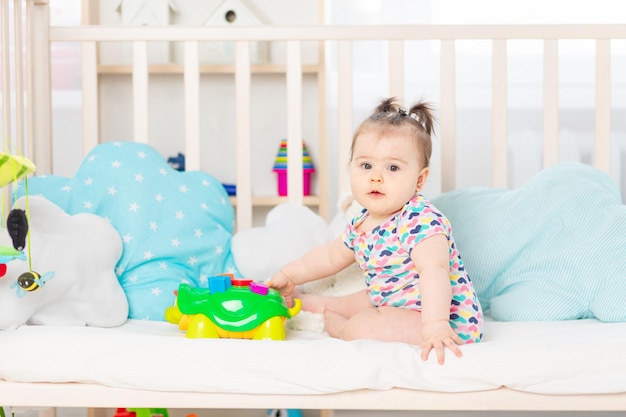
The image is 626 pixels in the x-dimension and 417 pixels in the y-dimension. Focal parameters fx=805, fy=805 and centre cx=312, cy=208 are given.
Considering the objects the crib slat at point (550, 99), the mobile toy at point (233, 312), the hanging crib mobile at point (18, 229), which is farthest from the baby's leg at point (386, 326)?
the crib slat at point (550, 99)

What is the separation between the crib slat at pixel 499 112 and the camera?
1669 mm

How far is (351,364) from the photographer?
103 cm

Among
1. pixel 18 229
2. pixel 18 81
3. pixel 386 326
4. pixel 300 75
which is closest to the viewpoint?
pixel 18 229

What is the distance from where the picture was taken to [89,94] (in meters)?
1.70

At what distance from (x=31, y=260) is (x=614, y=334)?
85 centimetres

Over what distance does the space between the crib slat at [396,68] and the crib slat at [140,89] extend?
512mm

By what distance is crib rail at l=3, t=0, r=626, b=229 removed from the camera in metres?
1.65

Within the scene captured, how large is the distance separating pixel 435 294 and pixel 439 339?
78mm

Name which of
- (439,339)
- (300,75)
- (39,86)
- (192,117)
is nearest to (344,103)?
(300,75)

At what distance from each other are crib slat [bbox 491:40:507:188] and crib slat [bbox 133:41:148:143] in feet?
2.39

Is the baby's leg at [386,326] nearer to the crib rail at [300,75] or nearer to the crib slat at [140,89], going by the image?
the crib rail at [300,75]

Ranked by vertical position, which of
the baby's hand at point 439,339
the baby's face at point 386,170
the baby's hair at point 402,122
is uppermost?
the baby's hair at point 402,122

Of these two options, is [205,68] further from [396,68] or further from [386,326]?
[386,326]

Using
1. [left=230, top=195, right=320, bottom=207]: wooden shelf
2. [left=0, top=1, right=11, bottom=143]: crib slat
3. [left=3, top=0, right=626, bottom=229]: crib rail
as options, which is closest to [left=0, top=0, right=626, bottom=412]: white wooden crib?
[left=3, top=0, right=626, bottom=229]: crib rail
